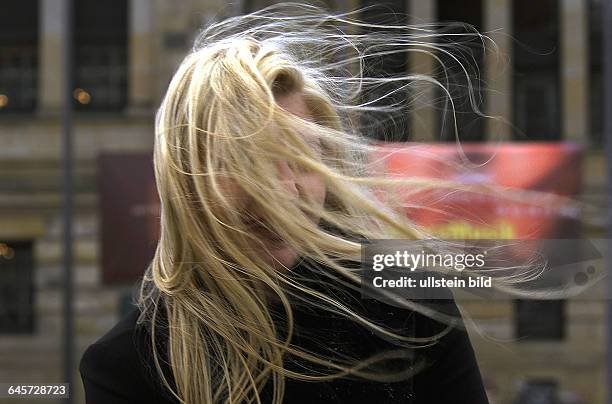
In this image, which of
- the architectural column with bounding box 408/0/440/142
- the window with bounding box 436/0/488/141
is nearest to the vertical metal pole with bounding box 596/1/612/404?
the architectural column with bounding box 408/0/440/142

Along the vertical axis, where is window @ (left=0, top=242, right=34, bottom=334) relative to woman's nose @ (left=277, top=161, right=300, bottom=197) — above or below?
below

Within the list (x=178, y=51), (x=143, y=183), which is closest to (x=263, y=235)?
(x=143, y=183)

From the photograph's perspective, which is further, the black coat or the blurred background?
the blurred background

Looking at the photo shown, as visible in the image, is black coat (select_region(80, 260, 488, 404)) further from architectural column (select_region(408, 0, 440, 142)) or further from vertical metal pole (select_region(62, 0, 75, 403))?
vertical metal pole (select_region(62, 0, 75, 403))

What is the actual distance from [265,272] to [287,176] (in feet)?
0.29

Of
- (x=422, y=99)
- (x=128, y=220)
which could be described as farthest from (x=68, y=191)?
(x=422, y=99)

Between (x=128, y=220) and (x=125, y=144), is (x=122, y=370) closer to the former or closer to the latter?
(x=128, y=220)

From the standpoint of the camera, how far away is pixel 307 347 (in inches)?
31.3

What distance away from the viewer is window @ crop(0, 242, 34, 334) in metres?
4.76

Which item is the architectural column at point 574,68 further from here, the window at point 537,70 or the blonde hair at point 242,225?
the blonde hair at point 242,225

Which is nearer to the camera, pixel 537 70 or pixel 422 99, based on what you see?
pixel 422 99

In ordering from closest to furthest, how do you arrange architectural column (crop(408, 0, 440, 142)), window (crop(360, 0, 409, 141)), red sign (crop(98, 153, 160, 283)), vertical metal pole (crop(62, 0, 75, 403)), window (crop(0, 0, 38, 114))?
window (crop(360, 0, 409, 141)) < architectural column (crop(408, 0, 440, 142)) < vertical metal pole (crop(62, 0, 75, 403)) < red sign (crop(98, 153, 160, 283)) < window (crop(0, 0, 38, 114))

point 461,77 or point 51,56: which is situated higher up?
point 51,56

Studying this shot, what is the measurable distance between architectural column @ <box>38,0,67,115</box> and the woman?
14.1ft
